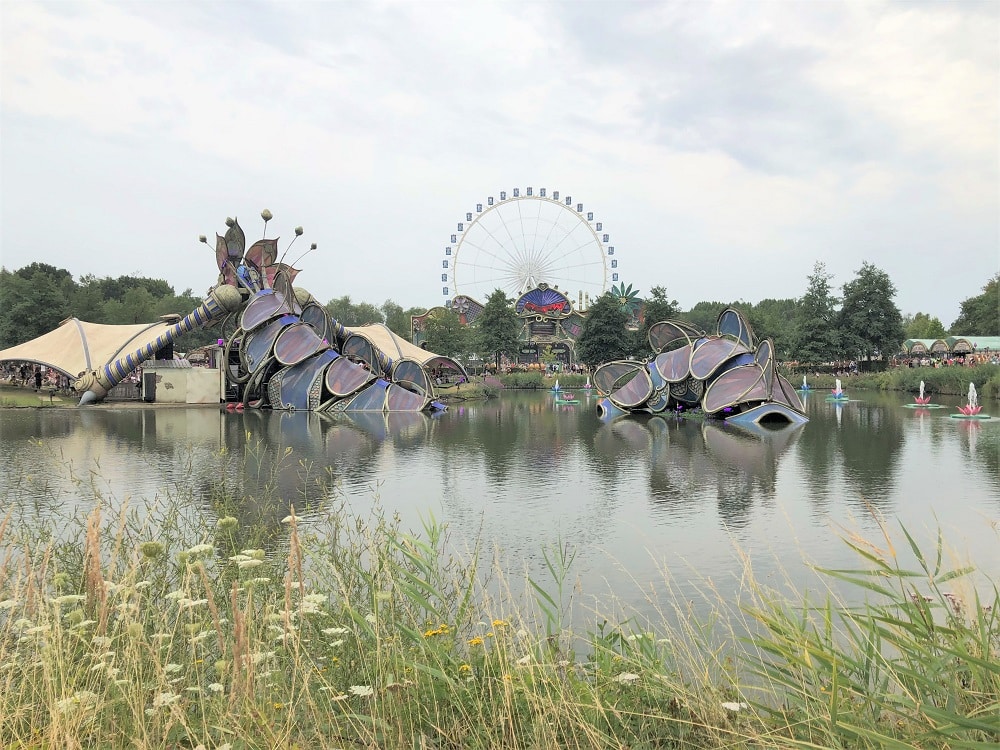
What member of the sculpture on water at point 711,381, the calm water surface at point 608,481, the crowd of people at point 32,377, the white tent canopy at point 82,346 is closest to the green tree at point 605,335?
the sculpture on water at point 711,381

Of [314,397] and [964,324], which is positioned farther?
[964,324]

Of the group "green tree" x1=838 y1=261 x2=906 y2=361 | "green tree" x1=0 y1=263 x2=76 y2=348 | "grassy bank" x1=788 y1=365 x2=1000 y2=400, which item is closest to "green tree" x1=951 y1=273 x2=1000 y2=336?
"green tree" x1=838 y1=261 x2=906 y2=361

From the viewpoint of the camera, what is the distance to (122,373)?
4069 cm

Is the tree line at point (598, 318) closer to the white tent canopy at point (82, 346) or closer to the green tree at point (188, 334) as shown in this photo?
the green tree at point (188, 334)

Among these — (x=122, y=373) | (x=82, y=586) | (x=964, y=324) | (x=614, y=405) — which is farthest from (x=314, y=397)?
A: (x=964, y=324)

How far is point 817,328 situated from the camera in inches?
2429

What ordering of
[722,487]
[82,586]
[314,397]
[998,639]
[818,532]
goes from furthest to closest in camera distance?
[314,397] → [722,487] → [818,532] → [82,586] → [998,639]

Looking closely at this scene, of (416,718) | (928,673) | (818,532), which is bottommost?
(818,532)

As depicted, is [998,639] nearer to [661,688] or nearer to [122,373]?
[661,688]

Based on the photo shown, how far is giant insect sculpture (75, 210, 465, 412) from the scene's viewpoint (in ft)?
123

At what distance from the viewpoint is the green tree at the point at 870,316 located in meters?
61.6

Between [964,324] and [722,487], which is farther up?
[964,324]

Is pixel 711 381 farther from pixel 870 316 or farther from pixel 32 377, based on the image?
pixel 32 377

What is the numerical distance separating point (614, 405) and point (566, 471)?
18.6 m
